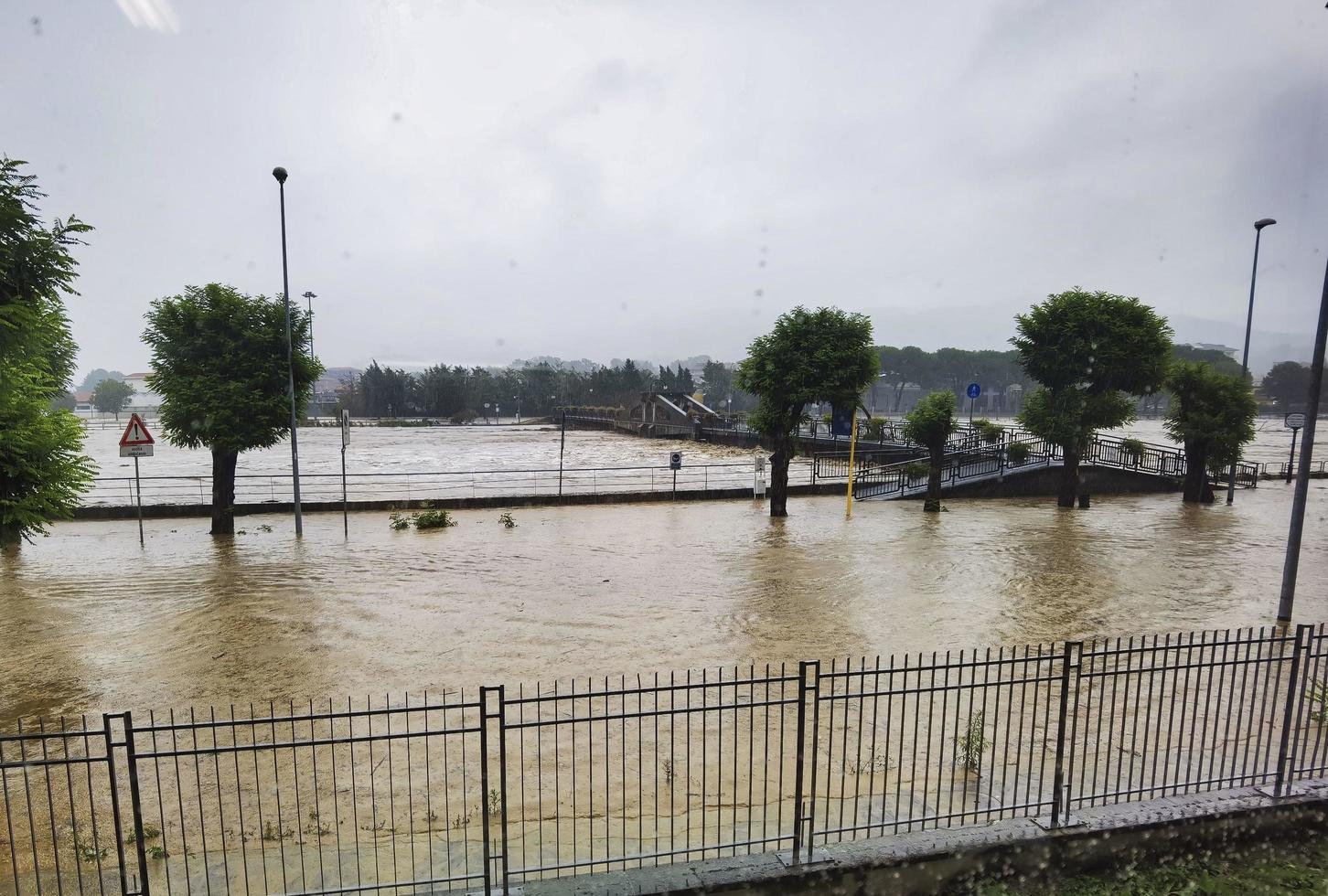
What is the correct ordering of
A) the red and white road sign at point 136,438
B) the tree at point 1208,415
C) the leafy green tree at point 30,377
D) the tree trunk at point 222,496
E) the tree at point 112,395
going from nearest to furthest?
1. the leafy green tree at point 30,377
2. the red and white road sign at point 136,438
3. the tree trunk at point 222,496
4. the tree at point 1208,415
5. the tree at point 112,395

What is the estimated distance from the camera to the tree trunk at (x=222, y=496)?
790 inches

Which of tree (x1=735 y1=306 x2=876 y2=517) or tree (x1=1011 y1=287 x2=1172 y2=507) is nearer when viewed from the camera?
tree (x1=735 y1=306 x2=876 y2=517)

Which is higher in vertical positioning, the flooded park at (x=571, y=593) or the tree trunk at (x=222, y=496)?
the tree trunk at (x=222, y=496)

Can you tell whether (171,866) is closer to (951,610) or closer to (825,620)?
(825,620)

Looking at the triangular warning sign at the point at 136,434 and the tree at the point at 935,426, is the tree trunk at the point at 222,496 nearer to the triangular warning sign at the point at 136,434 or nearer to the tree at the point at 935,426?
the triangular warning sign at the point at 136,434

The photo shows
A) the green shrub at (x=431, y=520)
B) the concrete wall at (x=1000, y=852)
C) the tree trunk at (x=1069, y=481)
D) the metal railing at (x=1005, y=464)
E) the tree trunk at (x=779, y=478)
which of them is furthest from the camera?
the metal railing at (x=1005, y=464)

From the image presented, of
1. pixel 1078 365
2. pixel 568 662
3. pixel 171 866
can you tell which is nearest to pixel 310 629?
pixel 568 662

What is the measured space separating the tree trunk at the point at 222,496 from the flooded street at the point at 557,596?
0.86 m

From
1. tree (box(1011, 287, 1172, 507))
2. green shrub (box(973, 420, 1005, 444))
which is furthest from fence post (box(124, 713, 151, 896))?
green shrub (box(973, 420, 1005, 444))

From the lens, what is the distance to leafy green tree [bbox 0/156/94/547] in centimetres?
924

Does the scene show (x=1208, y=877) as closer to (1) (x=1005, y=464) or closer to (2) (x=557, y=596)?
(2) (x=557, y=596)

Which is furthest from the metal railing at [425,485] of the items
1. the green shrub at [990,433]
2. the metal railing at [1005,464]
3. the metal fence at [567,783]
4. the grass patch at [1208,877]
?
the grass patch at [1208,877]

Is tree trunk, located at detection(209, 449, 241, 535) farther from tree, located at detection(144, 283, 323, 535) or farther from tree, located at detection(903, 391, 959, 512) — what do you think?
tree, located at detection(903, 391, 959, 512)

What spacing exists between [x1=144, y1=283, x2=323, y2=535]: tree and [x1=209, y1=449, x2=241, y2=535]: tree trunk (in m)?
0.03
